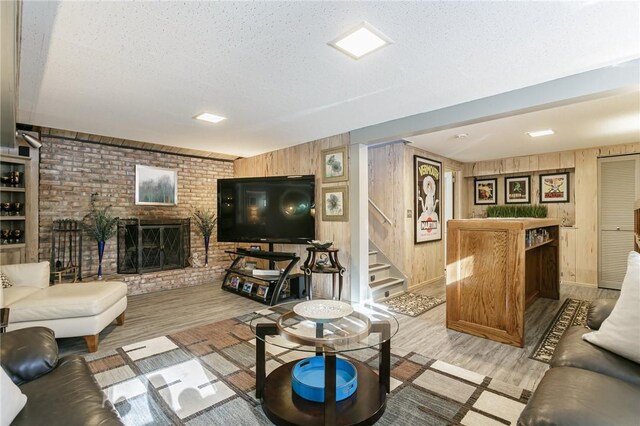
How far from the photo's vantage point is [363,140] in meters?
4.01

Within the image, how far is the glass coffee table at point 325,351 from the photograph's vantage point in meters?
1.66

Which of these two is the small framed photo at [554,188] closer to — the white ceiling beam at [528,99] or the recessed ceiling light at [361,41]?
the white ceiling beam at [528,99]

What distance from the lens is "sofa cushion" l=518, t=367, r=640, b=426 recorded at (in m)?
1.02

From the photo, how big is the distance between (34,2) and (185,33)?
2.37ft

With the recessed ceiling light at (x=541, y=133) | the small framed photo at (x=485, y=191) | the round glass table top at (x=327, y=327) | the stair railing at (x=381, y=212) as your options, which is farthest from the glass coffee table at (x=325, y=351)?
the small framed photo at (x=485, y=191)

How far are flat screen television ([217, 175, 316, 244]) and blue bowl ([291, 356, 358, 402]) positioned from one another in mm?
2478

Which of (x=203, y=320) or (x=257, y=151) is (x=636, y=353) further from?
(x=257, y=151)

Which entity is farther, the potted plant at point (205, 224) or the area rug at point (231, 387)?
the potted plant at point (205, 224)

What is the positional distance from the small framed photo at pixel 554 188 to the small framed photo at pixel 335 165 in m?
4.14

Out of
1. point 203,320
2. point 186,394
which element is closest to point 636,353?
point 186,394

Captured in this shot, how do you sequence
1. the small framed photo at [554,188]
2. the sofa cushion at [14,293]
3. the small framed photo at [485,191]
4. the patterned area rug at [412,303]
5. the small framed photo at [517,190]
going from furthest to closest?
the small framed photo at [485,191] → the small framed photo at [517,190] → the small framed photo at [554,188] → the patterned area rug at [412,303] → the sofa cushion at [14,293]

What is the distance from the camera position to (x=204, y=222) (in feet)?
18.4

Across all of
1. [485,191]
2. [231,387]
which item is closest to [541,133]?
[485,191]

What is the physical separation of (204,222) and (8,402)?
4.60 metres
